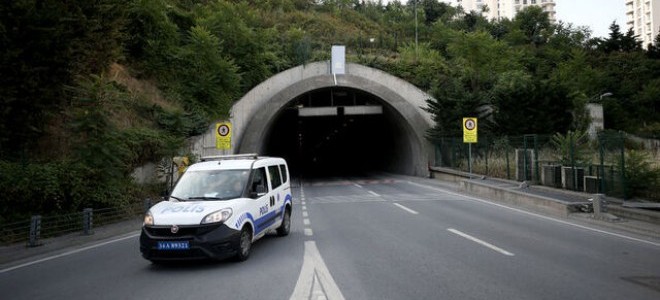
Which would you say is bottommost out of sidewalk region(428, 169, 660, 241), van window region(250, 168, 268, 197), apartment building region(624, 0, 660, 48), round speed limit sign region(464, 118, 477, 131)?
sidewalk region(428, 169, 660, 241)

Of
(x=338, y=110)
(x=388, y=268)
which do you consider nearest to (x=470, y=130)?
(x=338, y=110)

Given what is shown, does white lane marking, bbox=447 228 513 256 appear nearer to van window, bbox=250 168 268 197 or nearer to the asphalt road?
the asphalt road

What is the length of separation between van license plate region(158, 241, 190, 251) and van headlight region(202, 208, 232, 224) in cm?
45

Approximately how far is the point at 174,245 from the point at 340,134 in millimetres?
60827

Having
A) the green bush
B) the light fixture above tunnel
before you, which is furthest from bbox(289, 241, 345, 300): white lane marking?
the light fixture above tunnel

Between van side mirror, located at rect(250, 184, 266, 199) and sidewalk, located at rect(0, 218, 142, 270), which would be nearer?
van side mirror, located at rect(250, 184, 266, 199)

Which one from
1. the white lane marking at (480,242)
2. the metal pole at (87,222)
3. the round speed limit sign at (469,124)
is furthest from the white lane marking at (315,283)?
the round speed limit sign at (469,124)

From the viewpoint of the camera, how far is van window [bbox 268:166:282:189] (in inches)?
420

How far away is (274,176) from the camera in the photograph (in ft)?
36.0

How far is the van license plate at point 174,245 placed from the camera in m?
7.58

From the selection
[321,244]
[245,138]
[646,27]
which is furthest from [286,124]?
[646,27]

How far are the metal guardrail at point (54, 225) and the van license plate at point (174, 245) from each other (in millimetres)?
4977

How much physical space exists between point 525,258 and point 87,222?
10514 millimetres

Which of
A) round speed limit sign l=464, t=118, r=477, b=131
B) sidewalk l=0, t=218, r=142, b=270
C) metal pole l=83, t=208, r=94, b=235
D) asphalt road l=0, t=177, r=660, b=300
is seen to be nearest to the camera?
asphalt road l=0, t=177, r=660, b=300
